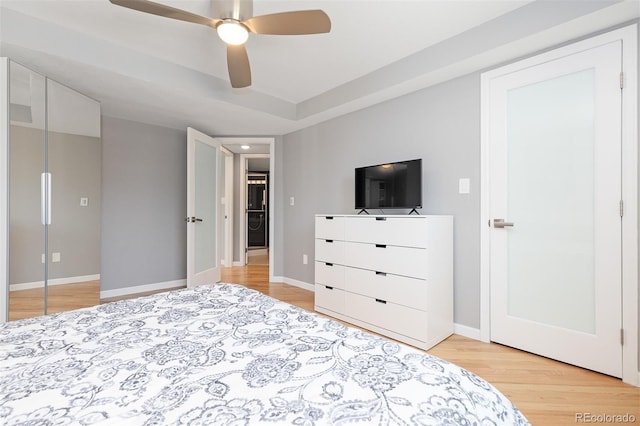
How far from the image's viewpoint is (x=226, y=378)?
720 mm

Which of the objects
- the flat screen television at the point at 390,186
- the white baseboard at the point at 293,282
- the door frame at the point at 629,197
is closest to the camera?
the door frame at the point at 629,197

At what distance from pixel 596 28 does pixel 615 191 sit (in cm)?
103

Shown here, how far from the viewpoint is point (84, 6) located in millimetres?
1953

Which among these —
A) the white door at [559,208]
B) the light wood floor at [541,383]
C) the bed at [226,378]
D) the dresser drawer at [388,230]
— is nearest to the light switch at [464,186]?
the white door at [559,208]

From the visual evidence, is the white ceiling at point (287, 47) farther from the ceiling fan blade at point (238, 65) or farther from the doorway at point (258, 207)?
the doorway at point (258, 207)

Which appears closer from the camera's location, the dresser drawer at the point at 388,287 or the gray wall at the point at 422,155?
the dresser drawer at the point at 388,287

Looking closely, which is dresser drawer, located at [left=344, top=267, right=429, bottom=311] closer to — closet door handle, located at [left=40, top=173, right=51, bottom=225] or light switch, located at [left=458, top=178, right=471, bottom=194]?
light switch, located at [left=458, top=178, right=471, bottom=194]

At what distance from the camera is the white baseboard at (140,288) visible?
345 centimetres

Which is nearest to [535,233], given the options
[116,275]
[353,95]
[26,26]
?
[353,95]

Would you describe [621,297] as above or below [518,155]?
below

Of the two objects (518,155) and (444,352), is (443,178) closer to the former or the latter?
(518,155)

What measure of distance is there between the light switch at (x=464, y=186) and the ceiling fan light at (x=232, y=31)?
6.55 ft

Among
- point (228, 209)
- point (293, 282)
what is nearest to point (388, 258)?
point (293, 282)

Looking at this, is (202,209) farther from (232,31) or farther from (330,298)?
(232,31)
